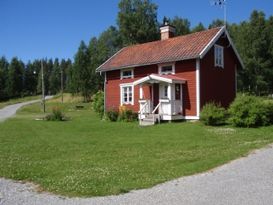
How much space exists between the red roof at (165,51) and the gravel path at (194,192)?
54.0 ft

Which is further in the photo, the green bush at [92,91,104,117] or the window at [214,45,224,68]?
the green bush at [92,91,104,117]

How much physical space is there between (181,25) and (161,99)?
41727 millimetres

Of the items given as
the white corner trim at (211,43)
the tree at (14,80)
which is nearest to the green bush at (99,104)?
the white corner trim at (211,43)

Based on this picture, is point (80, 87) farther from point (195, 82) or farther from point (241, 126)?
point (241, 126)

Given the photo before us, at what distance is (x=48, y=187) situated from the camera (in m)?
8.33

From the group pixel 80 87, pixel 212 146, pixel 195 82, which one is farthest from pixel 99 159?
pixel 80 87

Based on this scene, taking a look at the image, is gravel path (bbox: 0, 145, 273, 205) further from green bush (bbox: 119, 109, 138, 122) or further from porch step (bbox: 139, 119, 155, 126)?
green bush (bbox: 119, 109, 138, 122)

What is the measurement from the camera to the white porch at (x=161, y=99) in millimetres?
25328

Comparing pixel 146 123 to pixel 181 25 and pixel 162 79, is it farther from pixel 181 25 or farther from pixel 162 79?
pixel 181 25

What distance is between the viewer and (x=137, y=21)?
5634cm

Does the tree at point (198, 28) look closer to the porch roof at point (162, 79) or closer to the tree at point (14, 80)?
the porch roof at point (162, 79)

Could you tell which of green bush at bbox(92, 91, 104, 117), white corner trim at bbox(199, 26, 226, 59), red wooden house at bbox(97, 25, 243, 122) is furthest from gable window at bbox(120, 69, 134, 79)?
white corner trim at bbox(199, 26, 226, 59)

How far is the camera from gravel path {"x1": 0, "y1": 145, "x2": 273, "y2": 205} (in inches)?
281

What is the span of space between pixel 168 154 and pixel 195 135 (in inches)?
219
